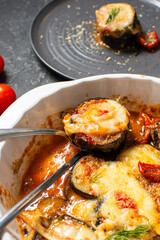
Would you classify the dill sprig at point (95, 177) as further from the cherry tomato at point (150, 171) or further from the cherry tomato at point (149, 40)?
the cherry tomato at point (149, 40)

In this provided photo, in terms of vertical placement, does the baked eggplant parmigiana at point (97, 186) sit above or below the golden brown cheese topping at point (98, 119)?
below

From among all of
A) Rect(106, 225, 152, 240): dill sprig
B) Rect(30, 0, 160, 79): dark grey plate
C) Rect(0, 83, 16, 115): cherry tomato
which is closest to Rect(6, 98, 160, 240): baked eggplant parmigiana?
Rect(106, 225, 152, 240): dill sprig

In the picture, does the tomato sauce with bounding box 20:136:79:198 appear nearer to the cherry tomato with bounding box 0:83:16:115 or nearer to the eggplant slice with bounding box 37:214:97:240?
the eggplant slice with bounding box 37:214:97:240

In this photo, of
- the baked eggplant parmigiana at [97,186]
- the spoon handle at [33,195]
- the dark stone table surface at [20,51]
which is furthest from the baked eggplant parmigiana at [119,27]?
the spoon handle at [33,195]

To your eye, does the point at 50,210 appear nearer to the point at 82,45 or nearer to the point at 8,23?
the point at 82,45

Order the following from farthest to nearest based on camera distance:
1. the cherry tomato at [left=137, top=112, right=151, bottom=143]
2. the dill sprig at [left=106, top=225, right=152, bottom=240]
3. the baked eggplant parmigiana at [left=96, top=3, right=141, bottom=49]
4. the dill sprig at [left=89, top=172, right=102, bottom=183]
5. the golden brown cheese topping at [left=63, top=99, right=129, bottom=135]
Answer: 1. the baked eggplant parmigiana at [left=96, top=3, right=141, bottom=49]
2. the cherry tomato at [left=137, top=112, right=151, bottom=143]
3. the golden brown cheese topping at [left=63, top=99, right=129, bottom=135]
4. the dill sprig at [left=89, top=172, right=102, bottom=183]
5. the dill sprig at [left=106, top=225, right=152, bottom=240]

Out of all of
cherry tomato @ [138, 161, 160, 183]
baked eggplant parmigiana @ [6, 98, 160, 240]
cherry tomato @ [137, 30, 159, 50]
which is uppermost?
baked eggplant parmigiana @ [6, 98, 160, 240]

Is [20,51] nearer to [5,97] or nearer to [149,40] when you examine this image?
[5,97]
